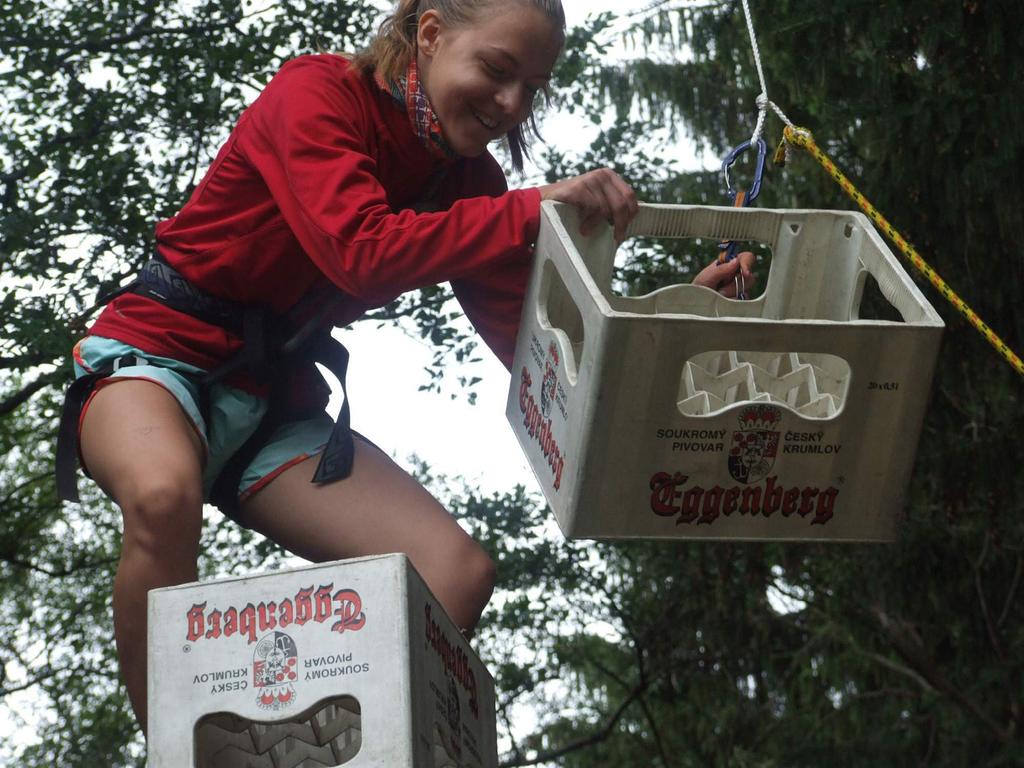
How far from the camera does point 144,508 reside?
207 centimetres

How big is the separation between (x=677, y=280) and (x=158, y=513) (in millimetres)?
4514

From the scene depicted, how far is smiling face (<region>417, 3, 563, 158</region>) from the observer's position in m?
2.35

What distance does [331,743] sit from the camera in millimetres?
2213

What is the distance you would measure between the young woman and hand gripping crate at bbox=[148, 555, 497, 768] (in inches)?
8.5

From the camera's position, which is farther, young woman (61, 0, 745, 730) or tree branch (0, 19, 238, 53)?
tree branch (0, 19, 238, 53)

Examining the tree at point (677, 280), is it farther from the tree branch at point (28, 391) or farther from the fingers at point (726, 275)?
the fingers at point (726, 275)

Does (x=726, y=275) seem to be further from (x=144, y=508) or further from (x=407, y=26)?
(x=144, y=508)

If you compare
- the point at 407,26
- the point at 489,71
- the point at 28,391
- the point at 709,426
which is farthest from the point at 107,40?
the point at 709,426

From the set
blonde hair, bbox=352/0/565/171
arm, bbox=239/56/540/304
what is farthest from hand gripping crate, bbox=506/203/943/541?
blonde hair, bbox=352/0/565/171

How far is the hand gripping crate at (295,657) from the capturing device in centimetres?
185

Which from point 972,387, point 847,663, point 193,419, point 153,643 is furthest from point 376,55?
point 847,663

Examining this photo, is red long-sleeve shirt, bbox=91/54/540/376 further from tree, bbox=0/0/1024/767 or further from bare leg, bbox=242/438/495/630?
tree, bbox=0/0/1024/767

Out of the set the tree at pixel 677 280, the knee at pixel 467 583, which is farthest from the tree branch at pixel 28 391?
the knee at pixel 467 583

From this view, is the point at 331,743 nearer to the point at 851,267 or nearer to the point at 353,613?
the point at 353,613
